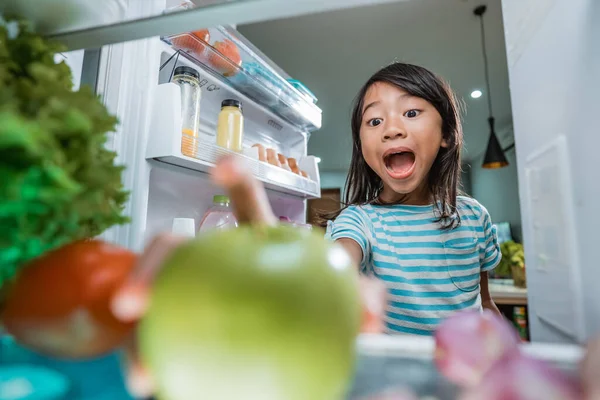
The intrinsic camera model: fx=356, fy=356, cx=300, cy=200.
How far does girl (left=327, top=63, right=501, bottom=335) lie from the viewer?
0.81 metres

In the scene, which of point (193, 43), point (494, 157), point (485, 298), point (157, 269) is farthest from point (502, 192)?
point (157, 269)

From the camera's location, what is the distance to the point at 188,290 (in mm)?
165

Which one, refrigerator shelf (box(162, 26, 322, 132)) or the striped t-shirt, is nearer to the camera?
the striped t-shirt

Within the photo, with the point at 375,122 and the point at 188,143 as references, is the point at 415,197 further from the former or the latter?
the point at 188,143

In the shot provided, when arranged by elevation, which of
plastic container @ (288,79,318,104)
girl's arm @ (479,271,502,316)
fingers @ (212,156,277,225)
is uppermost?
plastic container @ (288,79,318,104)

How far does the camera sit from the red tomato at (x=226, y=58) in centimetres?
106

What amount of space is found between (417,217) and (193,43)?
750 millimetres

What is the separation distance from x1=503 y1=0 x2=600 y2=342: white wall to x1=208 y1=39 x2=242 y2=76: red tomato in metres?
0.84

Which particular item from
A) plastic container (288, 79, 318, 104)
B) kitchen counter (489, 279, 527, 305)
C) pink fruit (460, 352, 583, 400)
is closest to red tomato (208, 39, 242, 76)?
plastic container (288, 79, 318, 104)

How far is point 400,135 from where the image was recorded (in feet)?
2.67

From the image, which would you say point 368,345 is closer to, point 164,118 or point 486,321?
point 486,321

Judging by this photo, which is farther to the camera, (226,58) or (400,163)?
(226,58)

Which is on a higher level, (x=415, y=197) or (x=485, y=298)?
(x=415, y=197)

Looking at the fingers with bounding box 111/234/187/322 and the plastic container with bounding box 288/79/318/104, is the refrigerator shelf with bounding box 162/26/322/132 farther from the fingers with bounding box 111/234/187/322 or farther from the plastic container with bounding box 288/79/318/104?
the fingers with bounding box 111/234/187/322
